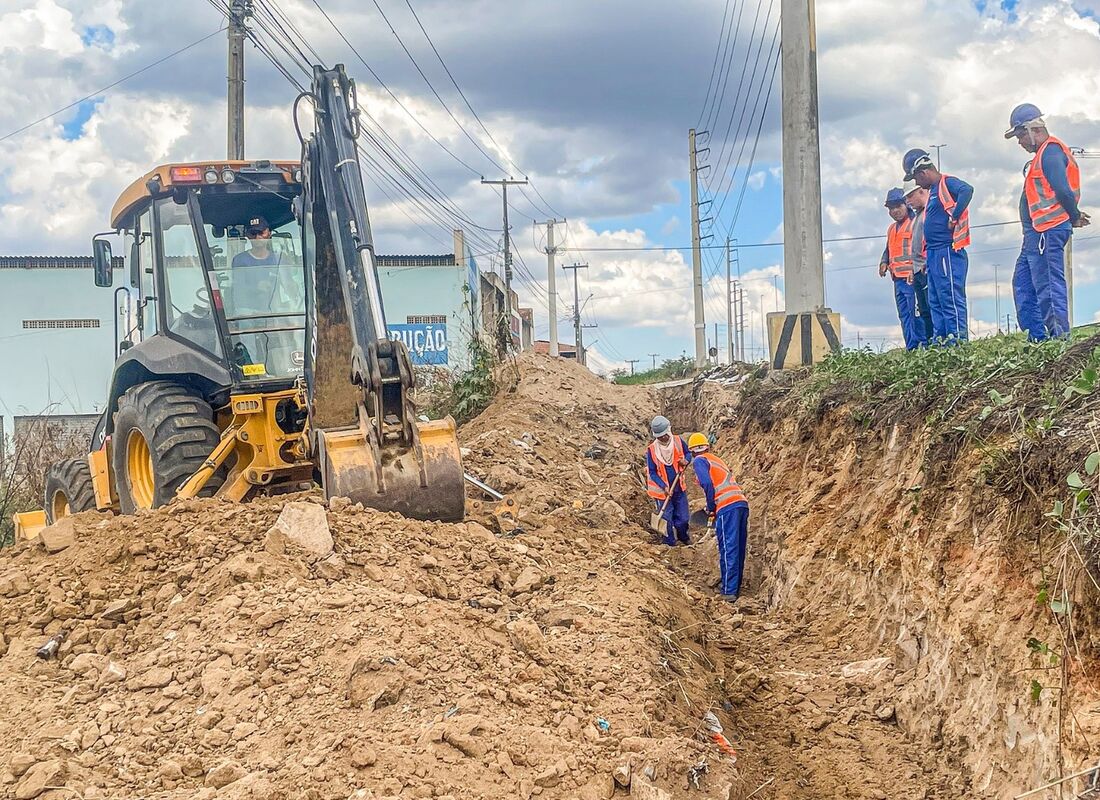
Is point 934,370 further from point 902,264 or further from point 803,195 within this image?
point 803,195

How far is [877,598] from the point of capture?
6.37 m

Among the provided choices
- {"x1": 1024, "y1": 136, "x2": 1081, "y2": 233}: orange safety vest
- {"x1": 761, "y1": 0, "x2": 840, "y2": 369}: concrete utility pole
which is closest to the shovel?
{"x1": 761, "y1": 0, "x2": 840, "y2": 369}: concrete utility pole

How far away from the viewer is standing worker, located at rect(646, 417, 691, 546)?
9.99 m

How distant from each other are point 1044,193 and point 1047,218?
196 millimetres

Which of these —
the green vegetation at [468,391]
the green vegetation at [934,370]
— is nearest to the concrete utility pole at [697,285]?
the green vegetation at [468,391]

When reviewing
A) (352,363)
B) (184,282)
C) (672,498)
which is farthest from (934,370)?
(184,282)

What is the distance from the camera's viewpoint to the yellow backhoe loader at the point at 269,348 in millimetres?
6574

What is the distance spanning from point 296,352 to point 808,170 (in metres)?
5.96

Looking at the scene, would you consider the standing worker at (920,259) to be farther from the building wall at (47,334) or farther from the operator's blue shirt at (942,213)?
the building wall at (47,334)

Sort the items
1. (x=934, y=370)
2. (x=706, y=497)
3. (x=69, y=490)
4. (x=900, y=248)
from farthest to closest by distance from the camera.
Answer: (x=900, y=248), (x=69, y=490), (x=706, y=497), (x=934, y=370)

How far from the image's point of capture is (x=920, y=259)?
9.81 m

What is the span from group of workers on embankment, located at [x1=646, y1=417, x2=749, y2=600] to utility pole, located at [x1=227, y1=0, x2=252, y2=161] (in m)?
9.24

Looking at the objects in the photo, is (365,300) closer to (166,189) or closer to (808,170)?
(166,189)

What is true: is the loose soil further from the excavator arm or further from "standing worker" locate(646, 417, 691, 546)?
"standing worker" locate(646, 417, 691, 546)
